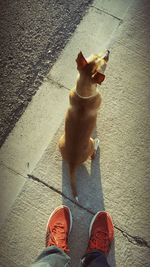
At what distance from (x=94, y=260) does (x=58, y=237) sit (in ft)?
1.22

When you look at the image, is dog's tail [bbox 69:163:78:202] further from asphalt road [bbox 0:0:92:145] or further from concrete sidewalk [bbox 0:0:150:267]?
asphalt road [bbox 0:0:92:145]

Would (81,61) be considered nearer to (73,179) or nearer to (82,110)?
(82,110)

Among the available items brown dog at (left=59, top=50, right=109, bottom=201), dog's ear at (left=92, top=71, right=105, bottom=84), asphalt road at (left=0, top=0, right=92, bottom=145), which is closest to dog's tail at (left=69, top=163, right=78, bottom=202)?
brown dog at (left=59, top=50, right=109, bottom=201)

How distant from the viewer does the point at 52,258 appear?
2859mm

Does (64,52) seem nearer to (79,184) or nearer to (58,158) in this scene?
(58,158)

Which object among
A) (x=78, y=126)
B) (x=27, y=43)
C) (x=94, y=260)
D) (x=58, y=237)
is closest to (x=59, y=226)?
(x=58, y=237)

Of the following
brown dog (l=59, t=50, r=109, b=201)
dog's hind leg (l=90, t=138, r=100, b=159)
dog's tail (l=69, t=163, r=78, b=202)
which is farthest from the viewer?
dog's hind leg (l=90, t=138, r=100, b=159)

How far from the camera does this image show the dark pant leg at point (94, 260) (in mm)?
2924

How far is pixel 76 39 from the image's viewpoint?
3883 mm

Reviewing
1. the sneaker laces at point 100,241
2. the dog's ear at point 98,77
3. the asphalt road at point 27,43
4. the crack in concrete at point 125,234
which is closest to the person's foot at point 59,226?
the crack in concrete at point 125,234

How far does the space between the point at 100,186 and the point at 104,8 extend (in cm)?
204

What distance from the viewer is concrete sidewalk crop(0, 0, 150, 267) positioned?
312 cm

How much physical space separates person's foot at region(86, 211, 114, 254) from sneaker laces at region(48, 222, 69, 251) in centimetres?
22

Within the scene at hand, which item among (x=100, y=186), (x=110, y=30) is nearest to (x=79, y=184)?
(x=100, y=186)
